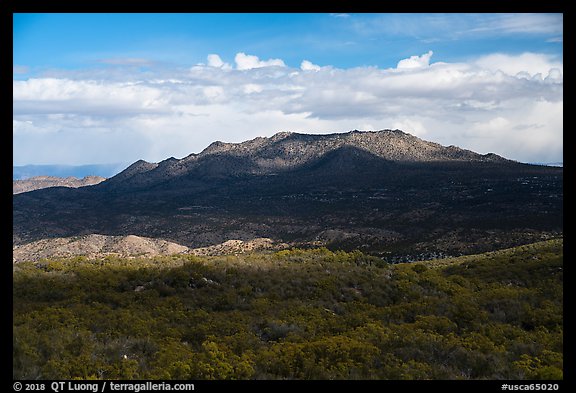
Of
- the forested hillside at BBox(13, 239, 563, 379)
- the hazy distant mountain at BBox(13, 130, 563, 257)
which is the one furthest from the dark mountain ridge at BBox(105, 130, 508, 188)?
the forested hillside at BBox(13, 239, 563, 379)

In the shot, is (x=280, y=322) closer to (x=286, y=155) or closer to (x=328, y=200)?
(x=328, y=200)

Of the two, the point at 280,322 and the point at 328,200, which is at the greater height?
the point at 328,200

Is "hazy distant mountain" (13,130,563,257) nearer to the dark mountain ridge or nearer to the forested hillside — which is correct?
the dark mountain ridge

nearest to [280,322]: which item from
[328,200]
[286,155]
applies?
[328,200]

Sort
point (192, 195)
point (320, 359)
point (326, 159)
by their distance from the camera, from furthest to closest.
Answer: point (326, 159)
point (192, 195)
point (320, 359)

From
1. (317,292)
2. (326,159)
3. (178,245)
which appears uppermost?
(326,159)

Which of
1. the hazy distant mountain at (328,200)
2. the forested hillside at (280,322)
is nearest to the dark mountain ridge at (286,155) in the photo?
the hazy distant mountain at (328,200)

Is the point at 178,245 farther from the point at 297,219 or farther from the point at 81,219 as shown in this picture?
the point at 81,219
